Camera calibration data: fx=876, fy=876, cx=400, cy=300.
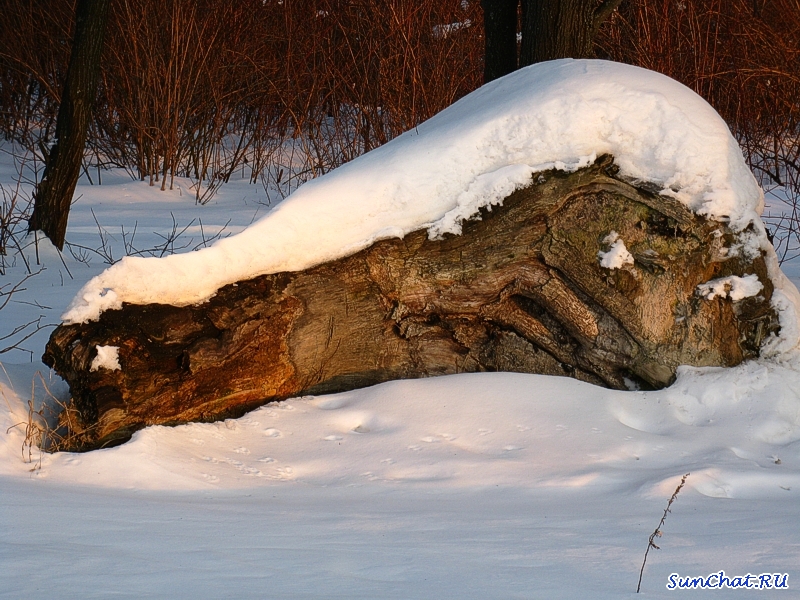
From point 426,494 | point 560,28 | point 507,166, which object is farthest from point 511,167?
point 560,28

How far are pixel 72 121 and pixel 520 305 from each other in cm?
399

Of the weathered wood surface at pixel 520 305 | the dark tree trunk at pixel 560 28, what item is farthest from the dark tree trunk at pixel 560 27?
the weathered wood surface at pixel 520 305

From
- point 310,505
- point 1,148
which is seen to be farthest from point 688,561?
point 1,148

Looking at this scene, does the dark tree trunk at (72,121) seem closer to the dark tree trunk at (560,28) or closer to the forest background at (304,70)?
the forest background at (304,70)

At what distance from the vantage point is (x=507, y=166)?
370 centimetres

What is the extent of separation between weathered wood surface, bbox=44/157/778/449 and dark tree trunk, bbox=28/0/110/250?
3.48 m

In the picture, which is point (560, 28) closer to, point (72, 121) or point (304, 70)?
point (72, 121)

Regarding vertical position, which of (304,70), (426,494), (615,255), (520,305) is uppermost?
(304,70)

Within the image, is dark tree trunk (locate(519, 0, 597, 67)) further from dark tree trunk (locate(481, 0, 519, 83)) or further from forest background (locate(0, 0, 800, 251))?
forest background (locate(0, 0, 800, 251))

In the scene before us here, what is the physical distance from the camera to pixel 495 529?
8.14 feet

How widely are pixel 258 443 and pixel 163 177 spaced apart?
6.46 metres

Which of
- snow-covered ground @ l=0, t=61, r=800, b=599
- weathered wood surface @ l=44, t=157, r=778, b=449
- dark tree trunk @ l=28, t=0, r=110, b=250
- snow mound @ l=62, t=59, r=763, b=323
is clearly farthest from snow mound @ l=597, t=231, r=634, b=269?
dark tree trunk @ l=28, t=0, r=110, b=250

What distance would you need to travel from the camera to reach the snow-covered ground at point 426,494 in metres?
1.99

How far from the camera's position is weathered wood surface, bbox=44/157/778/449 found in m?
3.64
